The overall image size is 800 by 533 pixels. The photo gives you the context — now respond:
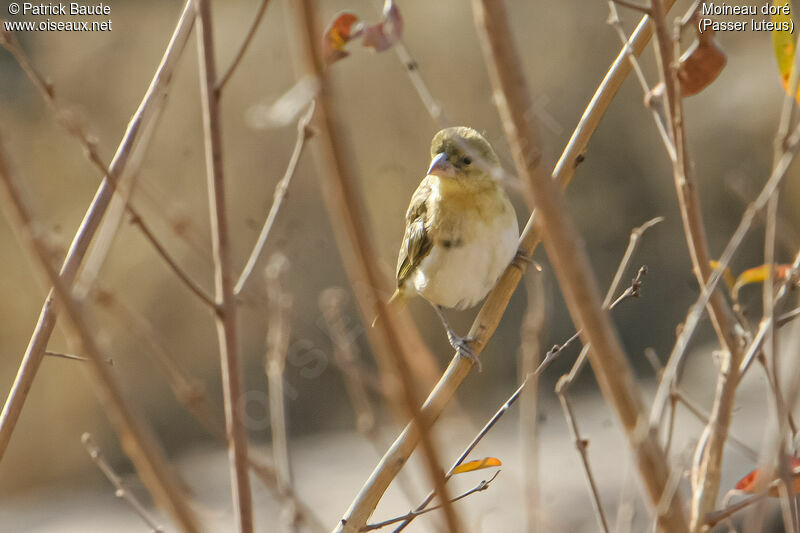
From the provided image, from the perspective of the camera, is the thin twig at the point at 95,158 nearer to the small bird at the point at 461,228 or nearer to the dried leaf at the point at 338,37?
the dried leaf at the point at 338,37

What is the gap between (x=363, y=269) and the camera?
67 cm

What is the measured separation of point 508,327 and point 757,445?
2973 mm

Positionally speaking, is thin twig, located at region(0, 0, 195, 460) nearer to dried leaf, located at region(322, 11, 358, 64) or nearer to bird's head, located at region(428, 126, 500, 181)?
dried leaf, located at region(322, 11, 358, 64)

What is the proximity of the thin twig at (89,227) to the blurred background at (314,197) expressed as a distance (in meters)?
6.01

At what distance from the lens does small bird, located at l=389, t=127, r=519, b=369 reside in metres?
2.75

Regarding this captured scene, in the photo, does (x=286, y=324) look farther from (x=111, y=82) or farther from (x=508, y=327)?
(x=111, y=82)

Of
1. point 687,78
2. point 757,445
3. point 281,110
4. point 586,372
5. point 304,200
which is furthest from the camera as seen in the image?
point 304,200

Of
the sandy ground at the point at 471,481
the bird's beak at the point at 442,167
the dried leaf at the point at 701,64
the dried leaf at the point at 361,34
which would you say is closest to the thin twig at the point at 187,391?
the dried leaf at the point at 361,34

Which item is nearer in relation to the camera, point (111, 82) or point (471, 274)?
point (471, 274)

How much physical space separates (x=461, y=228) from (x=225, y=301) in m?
1.93

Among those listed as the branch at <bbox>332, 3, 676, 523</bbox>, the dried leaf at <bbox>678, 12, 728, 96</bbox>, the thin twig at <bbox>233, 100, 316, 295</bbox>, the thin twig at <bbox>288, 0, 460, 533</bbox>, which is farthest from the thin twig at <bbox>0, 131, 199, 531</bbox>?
the dried leaf at <bbox>678, 12, 728, 96</bbox>

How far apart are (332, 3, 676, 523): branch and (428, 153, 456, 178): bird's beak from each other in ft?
1.90

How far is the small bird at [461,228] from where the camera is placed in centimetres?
275

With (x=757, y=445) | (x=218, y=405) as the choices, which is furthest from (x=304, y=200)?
(x=757, y=445)
